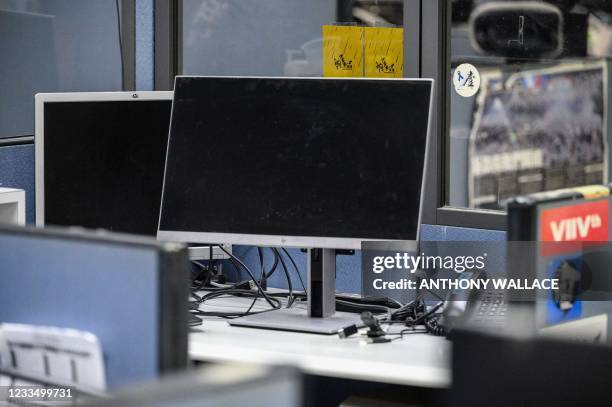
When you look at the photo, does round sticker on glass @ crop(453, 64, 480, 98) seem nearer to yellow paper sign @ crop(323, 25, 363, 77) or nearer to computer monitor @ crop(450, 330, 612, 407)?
yellow paper sign @ crop(323, 25, 363, 77)

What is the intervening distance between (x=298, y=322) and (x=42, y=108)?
68 centimetres

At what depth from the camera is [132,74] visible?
2650mm

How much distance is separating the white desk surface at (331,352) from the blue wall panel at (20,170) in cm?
60

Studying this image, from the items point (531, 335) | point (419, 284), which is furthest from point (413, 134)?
point (531, 335)

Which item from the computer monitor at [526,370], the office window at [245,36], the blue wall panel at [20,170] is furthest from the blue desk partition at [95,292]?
the office window at [245,36]

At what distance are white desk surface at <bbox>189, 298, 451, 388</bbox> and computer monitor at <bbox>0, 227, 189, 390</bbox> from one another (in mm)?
505

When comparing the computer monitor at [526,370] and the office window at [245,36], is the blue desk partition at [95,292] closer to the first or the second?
the computer monitor at [526,370]

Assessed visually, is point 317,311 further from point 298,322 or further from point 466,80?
point 466,80

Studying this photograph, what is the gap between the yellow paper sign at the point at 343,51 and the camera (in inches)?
94.1

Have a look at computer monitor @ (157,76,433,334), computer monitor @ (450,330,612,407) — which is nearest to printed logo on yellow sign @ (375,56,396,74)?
computer monitor @ (157,76,433,334)

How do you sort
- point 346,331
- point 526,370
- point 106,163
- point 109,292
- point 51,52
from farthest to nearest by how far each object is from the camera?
point 51,52
point 106,163
point 346,331
point 109,292
point 526,370

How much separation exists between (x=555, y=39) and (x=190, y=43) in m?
0.93

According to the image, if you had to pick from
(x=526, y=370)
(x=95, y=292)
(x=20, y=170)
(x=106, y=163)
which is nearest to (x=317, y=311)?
(x=106, y=163)

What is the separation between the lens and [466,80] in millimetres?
2297
